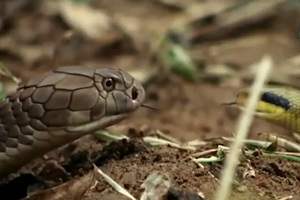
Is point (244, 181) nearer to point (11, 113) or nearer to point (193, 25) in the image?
point (11, 113)

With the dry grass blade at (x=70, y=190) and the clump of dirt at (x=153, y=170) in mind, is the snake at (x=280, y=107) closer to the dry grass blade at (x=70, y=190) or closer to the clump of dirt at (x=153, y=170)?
the clump of dirt at (x=153, y=170)

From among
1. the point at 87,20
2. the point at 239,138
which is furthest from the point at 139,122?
the point at 239,138

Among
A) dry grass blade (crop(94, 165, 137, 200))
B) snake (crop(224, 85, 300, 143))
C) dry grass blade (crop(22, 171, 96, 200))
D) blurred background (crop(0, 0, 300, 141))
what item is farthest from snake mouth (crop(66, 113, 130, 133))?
blurred background (crop(0, 0, 300, 141))

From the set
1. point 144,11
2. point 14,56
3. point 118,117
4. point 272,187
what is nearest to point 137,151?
point 118,117

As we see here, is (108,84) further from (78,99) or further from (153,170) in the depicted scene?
(153,170)

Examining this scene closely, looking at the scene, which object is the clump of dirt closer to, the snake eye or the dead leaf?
the snake eye

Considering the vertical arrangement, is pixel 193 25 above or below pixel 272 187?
above

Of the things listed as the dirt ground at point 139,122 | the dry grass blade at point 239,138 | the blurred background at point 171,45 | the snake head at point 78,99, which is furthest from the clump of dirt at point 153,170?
the blurred background at point 171,45
